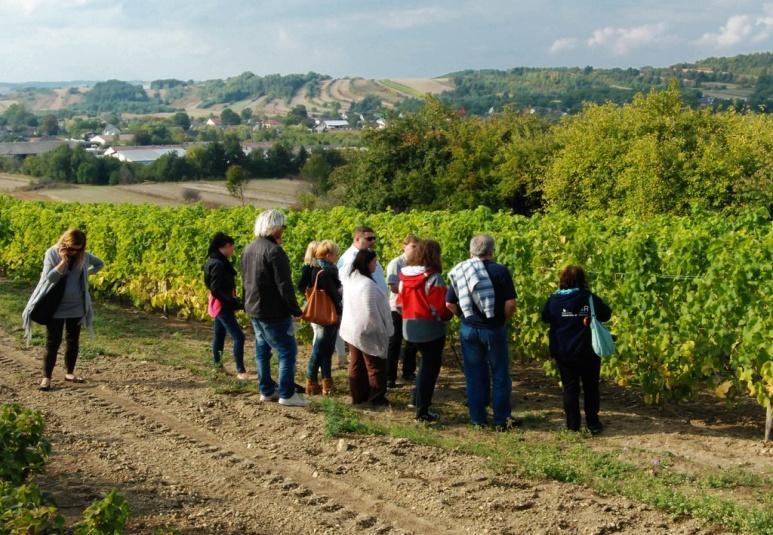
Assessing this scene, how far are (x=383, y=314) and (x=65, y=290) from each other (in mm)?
3479

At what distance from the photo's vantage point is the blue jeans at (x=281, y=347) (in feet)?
27.1

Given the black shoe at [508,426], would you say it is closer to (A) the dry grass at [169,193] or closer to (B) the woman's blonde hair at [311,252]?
(B) the woman's blonde hair at [311,252]

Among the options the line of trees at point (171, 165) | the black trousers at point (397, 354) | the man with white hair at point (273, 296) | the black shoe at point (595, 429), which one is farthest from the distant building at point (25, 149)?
the black shoe at point (595, 429)

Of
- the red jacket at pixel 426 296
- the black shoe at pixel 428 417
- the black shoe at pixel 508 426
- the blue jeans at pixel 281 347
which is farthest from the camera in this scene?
the blue jeans at pixel 281 347

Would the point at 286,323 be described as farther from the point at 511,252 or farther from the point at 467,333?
the point at 511,252

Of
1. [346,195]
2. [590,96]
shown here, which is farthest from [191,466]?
[590,96]

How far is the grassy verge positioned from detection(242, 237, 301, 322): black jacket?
1.07 meters

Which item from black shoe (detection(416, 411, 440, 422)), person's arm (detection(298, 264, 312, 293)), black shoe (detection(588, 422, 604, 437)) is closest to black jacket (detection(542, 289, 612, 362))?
black shoe (detection(588, 422, 604, 437))

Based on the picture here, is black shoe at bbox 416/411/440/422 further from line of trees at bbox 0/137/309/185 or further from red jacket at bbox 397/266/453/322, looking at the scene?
line of trees at bbox 0/137/309/185

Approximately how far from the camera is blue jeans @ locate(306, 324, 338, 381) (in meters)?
8.94

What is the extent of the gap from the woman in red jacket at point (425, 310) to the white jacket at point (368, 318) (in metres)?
0.35

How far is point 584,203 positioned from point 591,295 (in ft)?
115

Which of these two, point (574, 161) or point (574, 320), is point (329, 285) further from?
point (574, 161)

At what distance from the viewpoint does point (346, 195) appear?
54938 millimetres
